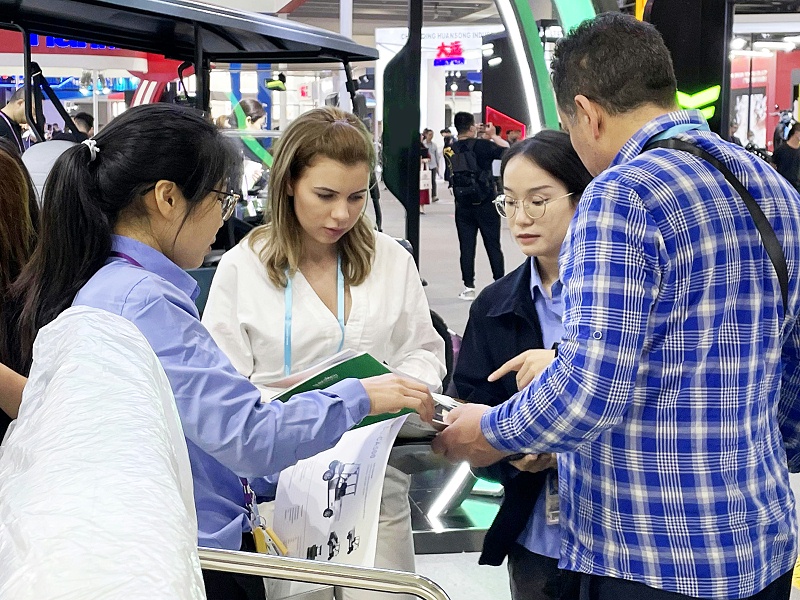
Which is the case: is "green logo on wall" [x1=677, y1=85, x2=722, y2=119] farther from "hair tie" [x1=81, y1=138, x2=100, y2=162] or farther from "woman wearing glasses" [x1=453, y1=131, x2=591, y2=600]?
"hair tie" [x1=81, y1=138, x2=100, y2=162]

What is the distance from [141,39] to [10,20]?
3.61 feet

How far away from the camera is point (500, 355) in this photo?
1999mm

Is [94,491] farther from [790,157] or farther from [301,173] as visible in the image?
[790,157]

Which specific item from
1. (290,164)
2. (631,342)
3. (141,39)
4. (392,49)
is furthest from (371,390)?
(392,49)

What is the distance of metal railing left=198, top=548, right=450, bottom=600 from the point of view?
3.25 ft

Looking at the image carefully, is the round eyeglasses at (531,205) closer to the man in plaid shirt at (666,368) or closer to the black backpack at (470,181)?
the man in plaid shirt at (666,368)

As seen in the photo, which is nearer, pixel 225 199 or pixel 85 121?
pixel 225 199

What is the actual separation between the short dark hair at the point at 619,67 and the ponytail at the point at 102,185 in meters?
0.63

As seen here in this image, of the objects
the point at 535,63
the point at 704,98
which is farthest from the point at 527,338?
the point at 535,63

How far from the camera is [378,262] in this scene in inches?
91.8

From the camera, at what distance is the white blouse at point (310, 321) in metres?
2.14

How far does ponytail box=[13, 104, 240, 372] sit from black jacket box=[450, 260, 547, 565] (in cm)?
68

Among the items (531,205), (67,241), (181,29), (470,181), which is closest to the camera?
(67,241)

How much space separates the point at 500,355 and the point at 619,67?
67 centimetres
